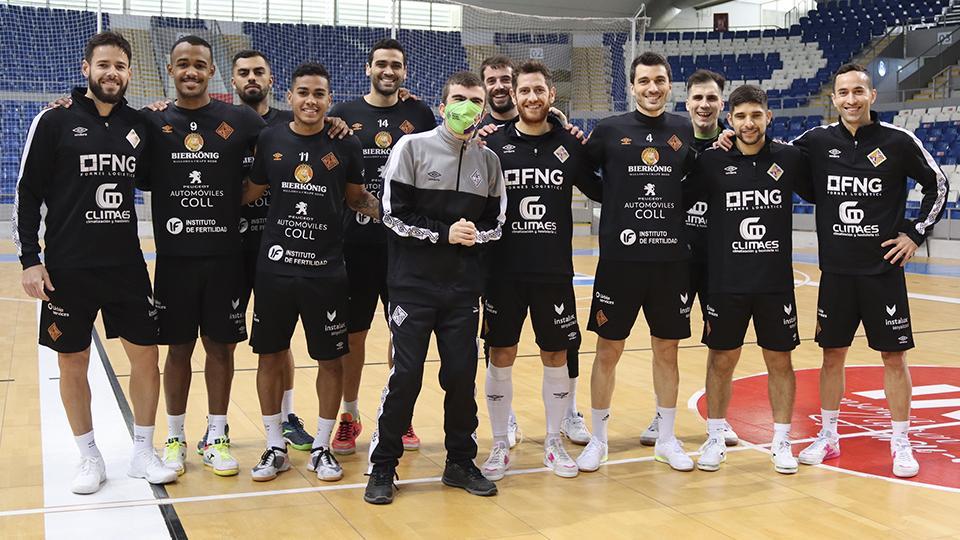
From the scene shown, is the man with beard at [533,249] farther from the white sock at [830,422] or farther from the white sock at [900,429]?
the white sock at [900,429]

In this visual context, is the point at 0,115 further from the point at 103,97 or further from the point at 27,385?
the point at 103,97

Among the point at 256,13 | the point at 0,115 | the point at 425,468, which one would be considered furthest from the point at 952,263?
the point at 0,115

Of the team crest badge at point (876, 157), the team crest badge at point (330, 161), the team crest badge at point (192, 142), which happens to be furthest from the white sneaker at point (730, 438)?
the team crest badge at point (192, 142)

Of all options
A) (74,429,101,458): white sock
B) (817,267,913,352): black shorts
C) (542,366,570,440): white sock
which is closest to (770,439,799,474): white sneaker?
(817,267,913,352): black shorts

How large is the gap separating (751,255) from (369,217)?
7.26ft

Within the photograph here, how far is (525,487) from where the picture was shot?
15.9 feet

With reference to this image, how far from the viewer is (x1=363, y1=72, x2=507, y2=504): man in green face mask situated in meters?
4.63

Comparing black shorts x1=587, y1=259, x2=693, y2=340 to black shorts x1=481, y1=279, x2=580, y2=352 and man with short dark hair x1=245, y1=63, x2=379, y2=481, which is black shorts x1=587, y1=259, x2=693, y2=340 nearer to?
black shorts x1=481, y1=279, x2=580, y2=352

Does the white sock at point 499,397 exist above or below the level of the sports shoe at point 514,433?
above

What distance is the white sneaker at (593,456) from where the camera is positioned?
5.13 m

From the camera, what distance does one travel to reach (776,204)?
525cm

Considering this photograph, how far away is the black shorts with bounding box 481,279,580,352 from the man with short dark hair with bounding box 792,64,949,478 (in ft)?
5.03

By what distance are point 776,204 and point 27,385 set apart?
18.4 feet

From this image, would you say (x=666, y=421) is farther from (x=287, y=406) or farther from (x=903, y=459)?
(x=287, y=406)
